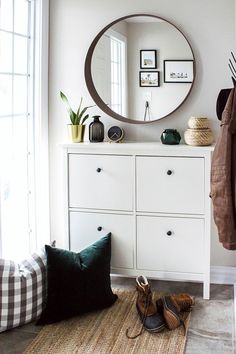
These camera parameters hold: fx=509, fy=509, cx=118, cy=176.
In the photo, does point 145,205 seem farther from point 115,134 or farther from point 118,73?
point 118,73

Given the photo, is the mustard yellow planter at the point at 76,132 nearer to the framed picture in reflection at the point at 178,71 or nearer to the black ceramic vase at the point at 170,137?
the black ceramic vase at the point at 170,137

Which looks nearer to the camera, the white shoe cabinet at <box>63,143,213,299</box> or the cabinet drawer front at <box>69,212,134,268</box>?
the white shoe cabinet at <box>63,143,213,299</box>

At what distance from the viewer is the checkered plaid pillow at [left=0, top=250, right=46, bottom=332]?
277 cm

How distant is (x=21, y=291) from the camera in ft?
9.23

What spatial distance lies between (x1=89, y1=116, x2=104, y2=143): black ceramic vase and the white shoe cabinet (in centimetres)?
17

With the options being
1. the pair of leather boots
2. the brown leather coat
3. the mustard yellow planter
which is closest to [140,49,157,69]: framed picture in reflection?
the mustard yellow planter

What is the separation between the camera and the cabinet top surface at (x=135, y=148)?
303cm

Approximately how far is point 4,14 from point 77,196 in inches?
46.8

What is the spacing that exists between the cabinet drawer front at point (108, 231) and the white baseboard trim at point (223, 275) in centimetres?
61

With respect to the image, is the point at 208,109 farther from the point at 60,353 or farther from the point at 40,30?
the point at 60,353

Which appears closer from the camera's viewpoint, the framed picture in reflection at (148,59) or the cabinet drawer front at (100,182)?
the cabinet drawer front at (100,182)

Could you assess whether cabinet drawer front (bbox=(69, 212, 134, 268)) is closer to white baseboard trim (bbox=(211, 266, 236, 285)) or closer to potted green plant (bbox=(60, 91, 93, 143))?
potted green plant (bbox=(60, 91, 93, 143))

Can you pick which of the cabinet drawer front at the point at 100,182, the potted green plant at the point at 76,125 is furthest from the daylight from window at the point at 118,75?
the cabinet drawer front at the point at 100,182

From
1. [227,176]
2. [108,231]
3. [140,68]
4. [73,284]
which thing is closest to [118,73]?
[140,68]
